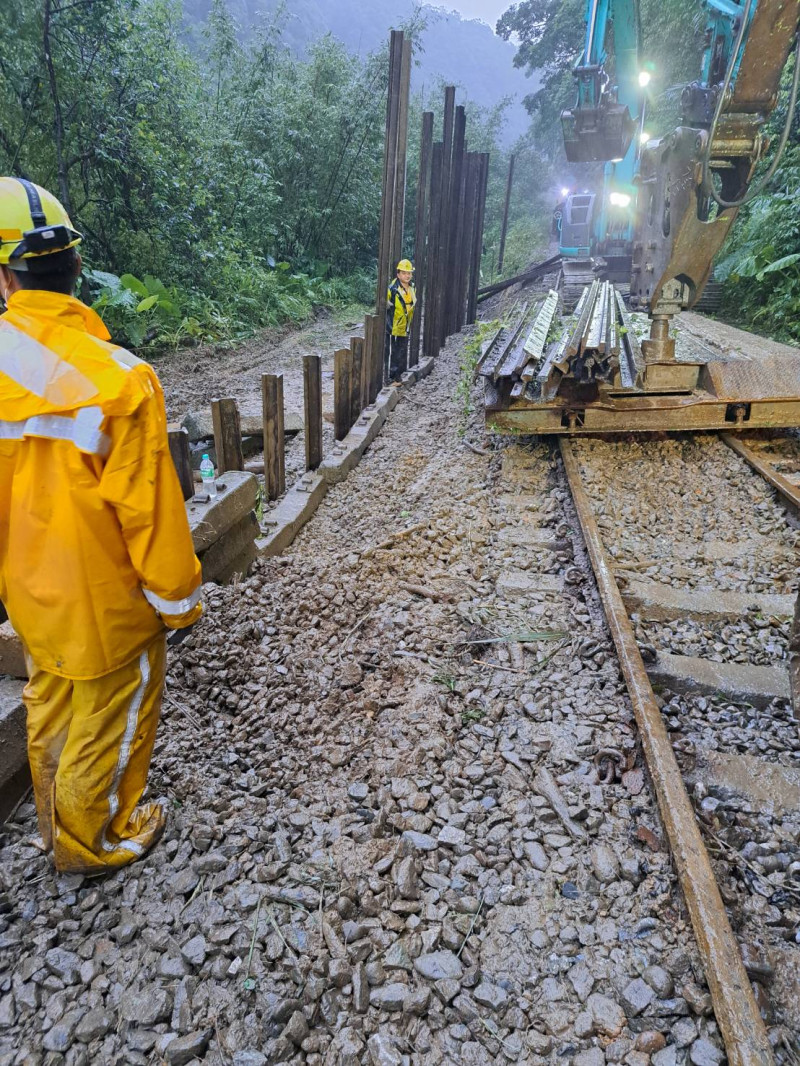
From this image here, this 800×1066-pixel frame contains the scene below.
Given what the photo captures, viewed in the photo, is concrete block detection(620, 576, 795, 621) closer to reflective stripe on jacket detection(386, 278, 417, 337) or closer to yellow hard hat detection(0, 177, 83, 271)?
yellow hard hat detection(0, 177, 83, 271)

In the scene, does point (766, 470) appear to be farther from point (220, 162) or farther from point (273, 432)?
point (220, 162)

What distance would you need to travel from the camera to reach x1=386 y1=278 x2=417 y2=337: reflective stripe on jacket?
33.4 feet

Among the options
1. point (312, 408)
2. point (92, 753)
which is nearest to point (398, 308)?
point (312, 408)

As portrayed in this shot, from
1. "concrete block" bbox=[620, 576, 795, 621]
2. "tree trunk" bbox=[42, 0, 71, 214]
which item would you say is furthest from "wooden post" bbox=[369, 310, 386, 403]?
"concrete block" bbox=[620, 576, 795, 621]

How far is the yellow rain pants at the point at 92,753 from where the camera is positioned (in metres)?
2.13

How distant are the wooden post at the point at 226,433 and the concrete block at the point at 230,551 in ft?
2.22

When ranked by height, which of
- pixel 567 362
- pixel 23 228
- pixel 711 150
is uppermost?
pixel 711 150

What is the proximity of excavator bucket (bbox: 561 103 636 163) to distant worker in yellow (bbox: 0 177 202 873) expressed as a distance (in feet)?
44.5

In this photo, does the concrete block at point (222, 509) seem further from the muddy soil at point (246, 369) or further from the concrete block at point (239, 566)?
the muddy soil at point (246, 369)

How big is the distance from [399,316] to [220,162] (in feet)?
31.0

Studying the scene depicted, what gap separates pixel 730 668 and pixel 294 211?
22407mm

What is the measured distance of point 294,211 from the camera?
22.2 meters

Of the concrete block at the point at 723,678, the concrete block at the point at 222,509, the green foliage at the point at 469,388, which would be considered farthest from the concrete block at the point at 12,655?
the green foliage at the point at 469,388

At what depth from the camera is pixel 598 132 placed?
13.3 meters
